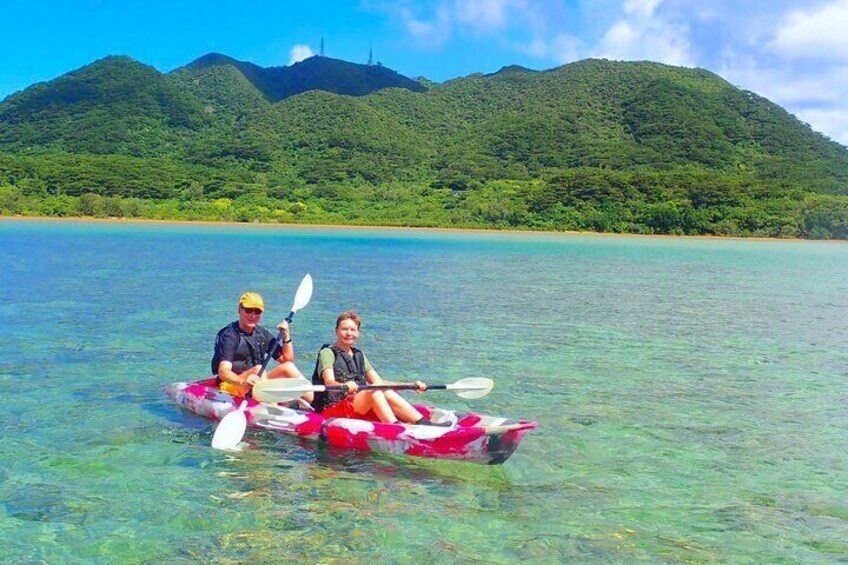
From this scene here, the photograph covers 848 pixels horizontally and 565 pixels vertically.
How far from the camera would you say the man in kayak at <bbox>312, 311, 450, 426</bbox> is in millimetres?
6867

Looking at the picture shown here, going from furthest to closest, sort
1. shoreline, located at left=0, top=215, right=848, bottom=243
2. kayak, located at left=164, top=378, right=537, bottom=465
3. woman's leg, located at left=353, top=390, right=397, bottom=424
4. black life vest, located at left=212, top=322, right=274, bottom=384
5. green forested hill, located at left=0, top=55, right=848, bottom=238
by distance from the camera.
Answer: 1. green forested hill, located at left=0, top=55, right=848, bottom=238
2. shoreline, located at left=0, top=215, right=848, bottom=243
3. black life vest, located at left=212, top=322, right=274, bottom=384
4. woman's leg, located at left=353, top=390, right=397, bottom=424
5. kayak, located at left=164, top=378, right=537, bottom=465

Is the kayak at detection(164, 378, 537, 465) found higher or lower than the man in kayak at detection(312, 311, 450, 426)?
lower

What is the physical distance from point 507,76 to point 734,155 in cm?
5019

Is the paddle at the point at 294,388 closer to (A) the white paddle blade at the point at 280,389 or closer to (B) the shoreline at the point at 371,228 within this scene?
(A) the white paddle blade at the point at 280,389

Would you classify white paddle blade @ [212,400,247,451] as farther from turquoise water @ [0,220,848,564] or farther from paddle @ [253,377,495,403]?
paddle @ [253,377,495,403]

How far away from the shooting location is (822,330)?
1504cm

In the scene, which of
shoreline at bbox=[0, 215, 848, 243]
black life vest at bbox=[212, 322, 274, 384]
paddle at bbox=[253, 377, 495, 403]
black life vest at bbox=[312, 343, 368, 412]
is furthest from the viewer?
shoreline at bbox=[0, 215, 848, 243]

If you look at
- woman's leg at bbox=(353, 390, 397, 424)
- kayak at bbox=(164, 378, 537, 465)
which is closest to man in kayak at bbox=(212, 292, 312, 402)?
kayak at bbox=(164, 378, 537, 465)

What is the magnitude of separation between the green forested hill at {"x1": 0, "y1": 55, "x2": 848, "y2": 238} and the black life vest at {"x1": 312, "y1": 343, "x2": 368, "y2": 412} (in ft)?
191

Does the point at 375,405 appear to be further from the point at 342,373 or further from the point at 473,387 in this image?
the point at 473,387

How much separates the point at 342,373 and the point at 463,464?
53.1 inches

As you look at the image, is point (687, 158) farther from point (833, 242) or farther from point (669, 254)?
point (669, 254)

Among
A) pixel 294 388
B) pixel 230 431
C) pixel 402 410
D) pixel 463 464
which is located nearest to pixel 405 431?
pixel 402 410

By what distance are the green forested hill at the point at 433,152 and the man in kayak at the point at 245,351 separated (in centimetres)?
5752
